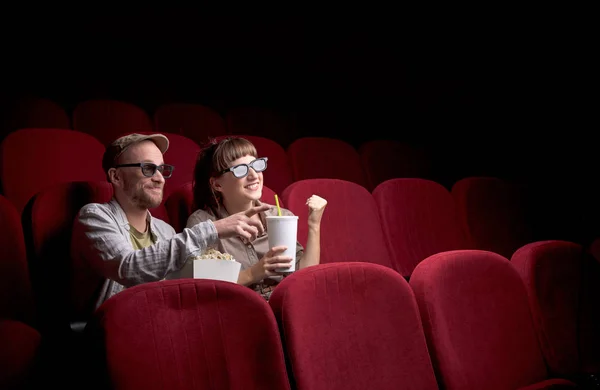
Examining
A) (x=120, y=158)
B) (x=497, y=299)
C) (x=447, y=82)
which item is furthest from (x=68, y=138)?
(x=447, y=82)

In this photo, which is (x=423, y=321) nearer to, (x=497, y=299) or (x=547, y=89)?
(x=497, y=299)

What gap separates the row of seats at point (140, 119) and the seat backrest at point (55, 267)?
0.41 meters

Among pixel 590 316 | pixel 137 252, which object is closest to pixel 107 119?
pixel 137 252

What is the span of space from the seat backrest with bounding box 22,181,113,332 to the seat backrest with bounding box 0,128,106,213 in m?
0.14

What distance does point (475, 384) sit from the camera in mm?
395

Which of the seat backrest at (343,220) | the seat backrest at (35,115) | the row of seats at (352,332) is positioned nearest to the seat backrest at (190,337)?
the row of seats at (352,332)

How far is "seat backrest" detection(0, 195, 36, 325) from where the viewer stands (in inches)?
17.1

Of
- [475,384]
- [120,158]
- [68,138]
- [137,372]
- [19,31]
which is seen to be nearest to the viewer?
[137,372]

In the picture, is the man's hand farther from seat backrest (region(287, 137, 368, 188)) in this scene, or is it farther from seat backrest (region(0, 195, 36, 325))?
seat backrest (region(287, 137, 368, 188))

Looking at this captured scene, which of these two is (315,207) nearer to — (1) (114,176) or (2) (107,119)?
(1) (114,176)

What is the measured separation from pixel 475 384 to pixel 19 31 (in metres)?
1.03

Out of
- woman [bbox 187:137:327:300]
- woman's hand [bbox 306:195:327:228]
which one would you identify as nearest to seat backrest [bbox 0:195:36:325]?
woman [bbox 187:137:327:300]

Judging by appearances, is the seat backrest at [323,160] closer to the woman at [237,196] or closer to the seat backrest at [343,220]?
the seat backrest at [343,220]

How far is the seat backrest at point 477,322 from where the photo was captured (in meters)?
0.40
